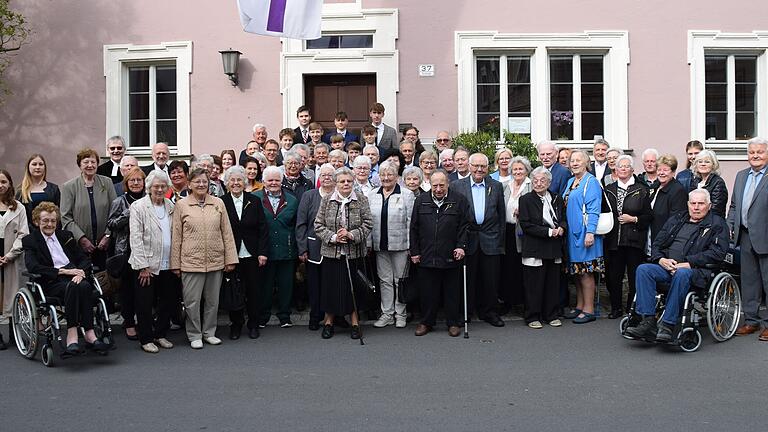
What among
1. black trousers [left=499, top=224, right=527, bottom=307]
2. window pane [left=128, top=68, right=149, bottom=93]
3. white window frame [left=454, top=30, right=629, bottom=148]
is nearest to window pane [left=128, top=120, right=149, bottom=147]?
window pane [left=128, top=68, right=149, bottom=93]

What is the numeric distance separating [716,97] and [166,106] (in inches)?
357

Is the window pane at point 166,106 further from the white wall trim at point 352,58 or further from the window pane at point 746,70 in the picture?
the window pane at point 746,70

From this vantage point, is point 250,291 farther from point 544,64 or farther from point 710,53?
point 710,53

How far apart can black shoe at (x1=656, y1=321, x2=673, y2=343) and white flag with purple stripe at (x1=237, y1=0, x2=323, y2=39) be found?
6464 mm

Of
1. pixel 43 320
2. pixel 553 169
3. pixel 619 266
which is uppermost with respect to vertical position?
pixel 553 169

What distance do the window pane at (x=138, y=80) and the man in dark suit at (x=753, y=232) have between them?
9.23 metres

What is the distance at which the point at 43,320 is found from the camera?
7.18 metres

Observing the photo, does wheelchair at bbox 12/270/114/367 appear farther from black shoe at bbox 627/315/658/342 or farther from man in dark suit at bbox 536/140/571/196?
man in dark suit at bbox 536/140/571/196

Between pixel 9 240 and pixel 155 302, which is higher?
pixel 9 240

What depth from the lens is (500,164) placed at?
8.98 meters

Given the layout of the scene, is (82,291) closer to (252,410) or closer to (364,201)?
(252,410)

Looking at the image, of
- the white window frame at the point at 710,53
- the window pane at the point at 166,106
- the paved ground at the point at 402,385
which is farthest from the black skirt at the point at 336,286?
the white window frame at the point at 710,53

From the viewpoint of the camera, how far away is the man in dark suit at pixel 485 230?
8430mm

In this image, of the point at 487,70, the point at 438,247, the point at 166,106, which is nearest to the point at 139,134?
the point at 166,106
